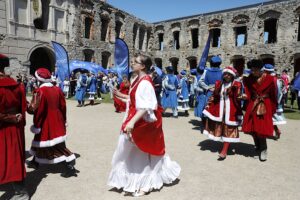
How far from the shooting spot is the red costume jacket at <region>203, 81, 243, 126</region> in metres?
5.25

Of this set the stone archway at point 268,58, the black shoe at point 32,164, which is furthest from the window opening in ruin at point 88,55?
the black shoe at point 32,164

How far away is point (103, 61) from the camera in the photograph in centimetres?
2605

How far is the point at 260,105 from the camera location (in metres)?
5.21

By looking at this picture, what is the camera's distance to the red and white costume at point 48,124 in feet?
13.2

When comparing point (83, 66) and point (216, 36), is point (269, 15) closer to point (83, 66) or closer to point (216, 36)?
point (216, 36)

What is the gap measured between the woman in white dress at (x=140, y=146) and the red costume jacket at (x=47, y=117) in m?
1.00

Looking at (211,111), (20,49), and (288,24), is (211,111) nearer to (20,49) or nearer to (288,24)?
(20,49)

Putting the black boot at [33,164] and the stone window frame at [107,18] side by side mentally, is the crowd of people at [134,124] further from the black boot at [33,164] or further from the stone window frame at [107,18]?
the stone window frame at [107,18]

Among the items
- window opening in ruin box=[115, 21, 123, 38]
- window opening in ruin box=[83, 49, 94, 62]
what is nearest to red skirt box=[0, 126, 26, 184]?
window opening in ruin box=[83, 49, 94, 62]

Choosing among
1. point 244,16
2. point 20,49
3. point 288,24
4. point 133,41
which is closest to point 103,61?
point 133,41

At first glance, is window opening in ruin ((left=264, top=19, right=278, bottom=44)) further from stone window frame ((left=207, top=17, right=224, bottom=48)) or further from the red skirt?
the red skirt

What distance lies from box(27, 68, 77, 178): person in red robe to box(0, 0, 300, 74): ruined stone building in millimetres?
15693

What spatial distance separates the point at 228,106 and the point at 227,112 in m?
0.11

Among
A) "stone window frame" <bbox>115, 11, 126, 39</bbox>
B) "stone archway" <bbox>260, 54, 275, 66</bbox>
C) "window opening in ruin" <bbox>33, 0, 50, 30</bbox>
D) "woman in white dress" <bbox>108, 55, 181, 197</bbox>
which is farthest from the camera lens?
"stone window frame" <bbox>115, 11, 126, 39</bbox>
